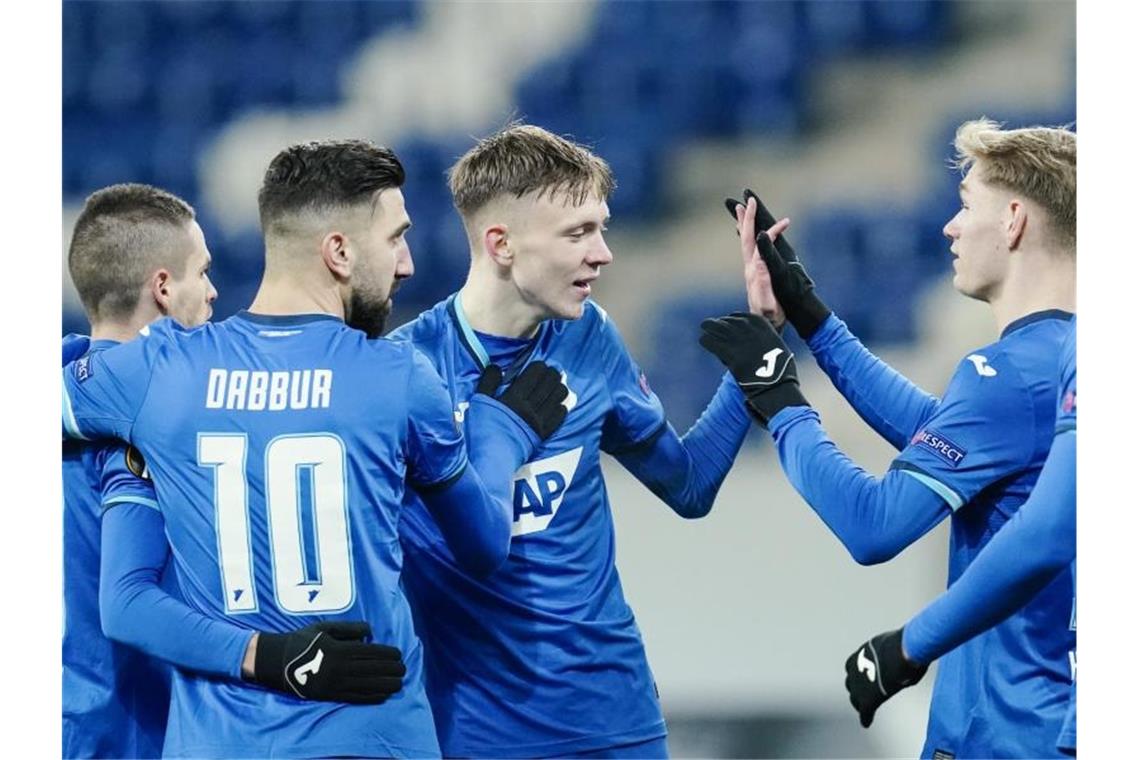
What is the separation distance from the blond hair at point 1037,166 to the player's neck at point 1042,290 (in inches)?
2.2

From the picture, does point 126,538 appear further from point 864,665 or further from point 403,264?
point 864,665

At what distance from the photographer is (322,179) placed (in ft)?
9.08

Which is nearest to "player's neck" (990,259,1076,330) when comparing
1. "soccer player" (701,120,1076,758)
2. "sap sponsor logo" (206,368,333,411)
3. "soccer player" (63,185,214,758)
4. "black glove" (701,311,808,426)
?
"soccer player" (701,120,1076,758)

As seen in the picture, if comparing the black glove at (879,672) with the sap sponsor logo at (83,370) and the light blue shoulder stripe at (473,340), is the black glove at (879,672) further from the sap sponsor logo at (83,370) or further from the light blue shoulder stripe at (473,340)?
the sap sponsor logo at (83,370)

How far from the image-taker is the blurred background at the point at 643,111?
7945 millimetres

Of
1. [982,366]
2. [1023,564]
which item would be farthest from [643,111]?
[1023,564]

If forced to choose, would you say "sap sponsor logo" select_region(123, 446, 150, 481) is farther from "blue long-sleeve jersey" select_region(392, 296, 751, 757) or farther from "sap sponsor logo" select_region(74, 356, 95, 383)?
"blue long-sleeve jersey" select_region(392, 296, 751, 757)

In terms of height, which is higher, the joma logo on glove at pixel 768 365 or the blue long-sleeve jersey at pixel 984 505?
the joma logo on glove at pixel 768 365

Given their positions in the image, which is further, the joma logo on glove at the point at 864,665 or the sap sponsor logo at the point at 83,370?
the sap sponsor logo at the point at 83,370

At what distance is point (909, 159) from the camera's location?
8391 millimetres

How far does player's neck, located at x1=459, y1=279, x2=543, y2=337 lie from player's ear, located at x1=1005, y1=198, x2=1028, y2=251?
37.4 inches

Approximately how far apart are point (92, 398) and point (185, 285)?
2.07 feet

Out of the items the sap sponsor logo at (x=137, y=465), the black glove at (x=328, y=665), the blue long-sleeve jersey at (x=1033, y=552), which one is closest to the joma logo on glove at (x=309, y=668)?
the black glove at (x=328, y=665)

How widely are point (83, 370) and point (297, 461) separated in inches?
21.2
